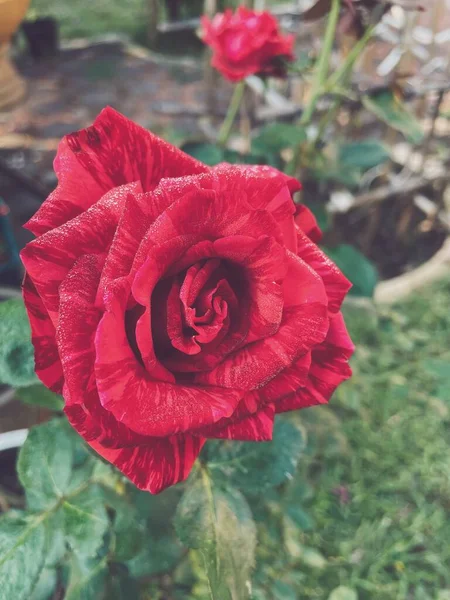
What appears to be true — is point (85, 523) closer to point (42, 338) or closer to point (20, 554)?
point (20, 554)

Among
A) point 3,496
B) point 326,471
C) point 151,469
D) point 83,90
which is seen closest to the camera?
point 151,469

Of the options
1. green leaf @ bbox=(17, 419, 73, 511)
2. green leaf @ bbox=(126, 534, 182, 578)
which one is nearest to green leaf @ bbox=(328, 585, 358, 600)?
green leaf @ bbox=(126, 534, 182, 578)

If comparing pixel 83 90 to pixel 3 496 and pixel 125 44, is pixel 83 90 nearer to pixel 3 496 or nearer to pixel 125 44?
pixel 125 44

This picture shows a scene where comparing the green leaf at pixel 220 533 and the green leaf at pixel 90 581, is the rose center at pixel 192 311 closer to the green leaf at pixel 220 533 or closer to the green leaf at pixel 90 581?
the green leaf at pixel 220 533

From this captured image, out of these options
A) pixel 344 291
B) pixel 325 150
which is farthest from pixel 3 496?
pixel 325 150

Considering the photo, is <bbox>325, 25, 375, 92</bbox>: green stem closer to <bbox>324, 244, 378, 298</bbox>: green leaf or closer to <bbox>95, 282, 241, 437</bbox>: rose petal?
<bbox>324, 244, 378, 298</bbox>: green leaf
